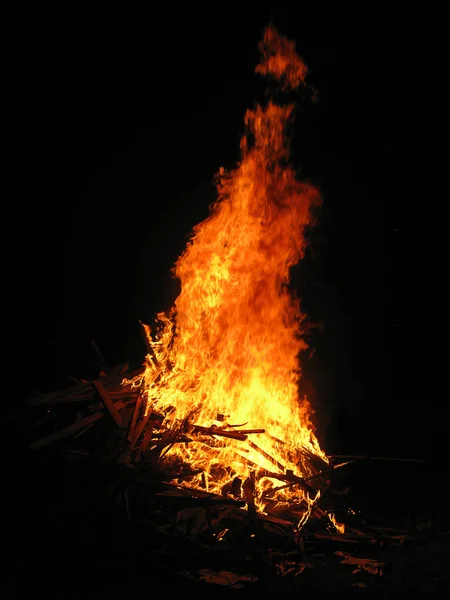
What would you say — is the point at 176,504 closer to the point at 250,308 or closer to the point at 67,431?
the point at 67,431

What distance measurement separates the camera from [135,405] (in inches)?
227

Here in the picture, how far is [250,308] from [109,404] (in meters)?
2.36

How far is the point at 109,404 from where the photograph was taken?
560 cm

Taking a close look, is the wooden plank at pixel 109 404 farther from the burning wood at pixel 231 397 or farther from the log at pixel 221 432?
the log at pixel 221 432

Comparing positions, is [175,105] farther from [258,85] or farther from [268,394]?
[268,394]

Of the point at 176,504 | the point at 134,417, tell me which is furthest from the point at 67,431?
the point at 176,504

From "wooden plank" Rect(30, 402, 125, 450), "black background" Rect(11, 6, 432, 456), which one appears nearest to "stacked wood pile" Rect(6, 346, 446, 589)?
"wooden plank" Rect(30, 402, 125, 450)

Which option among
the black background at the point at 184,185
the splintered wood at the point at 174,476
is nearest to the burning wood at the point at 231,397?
the splintered wood at the point at 174,476

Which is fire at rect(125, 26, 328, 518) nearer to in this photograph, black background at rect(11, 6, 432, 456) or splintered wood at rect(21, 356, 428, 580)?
splintered wood at rect(21, 356, 428, 580)

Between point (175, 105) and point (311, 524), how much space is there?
714cm

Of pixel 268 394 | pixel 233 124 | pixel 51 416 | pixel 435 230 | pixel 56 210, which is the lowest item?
pixel 51 416

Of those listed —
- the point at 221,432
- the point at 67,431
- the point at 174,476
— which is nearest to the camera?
the point at 174,476

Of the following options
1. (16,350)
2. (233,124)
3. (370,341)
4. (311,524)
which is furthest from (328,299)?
(16,350)

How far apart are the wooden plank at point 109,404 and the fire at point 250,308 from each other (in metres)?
0.51
